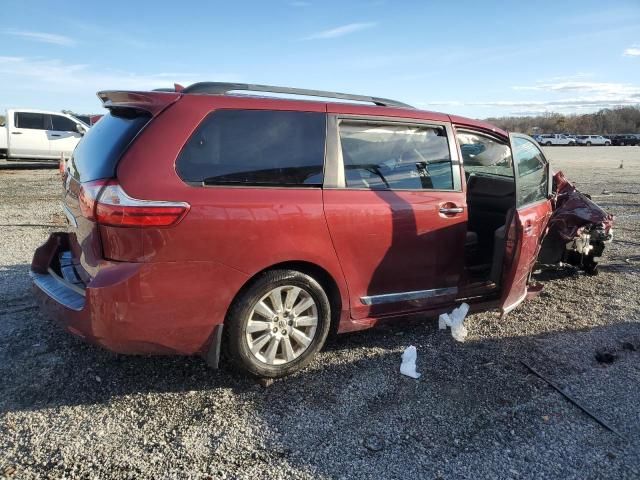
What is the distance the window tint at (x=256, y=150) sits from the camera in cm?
305

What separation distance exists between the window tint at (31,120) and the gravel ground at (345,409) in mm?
14539

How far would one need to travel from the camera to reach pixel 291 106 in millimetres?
3422

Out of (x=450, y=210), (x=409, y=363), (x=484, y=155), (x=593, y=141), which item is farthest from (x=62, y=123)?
(x=593, y=141)

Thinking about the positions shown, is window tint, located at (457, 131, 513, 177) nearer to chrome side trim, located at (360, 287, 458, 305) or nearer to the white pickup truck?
chrome side trim, located at (360, 287, 458, 305)

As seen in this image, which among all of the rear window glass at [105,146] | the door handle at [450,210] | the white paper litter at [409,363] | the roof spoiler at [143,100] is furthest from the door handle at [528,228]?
the rear window glass at [105,146]

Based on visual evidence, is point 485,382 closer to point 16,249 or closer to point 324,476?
point 324,476

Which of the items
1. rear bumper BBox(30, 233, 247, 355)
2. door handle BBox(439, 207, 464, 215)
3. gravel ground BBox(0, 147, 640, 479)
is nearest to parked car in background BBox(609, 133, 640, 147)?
gravel ground BBox(0, 147, 640, 479)

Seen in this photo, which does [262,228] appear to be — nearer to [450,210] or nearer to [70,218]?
[70,218]

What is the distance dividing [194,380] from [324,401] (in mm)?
874

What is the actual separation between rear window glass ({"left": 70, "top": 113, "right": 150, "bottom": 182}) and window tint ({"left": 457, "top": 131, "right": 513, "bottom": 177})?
99.9 inches

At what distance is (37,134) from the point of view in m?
17.0

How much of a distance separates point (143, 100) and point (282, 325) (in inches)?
63.9

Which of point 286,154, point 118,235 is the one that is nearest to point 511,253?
point 286,154

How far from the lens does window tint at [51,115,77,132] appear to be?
56.3ft
